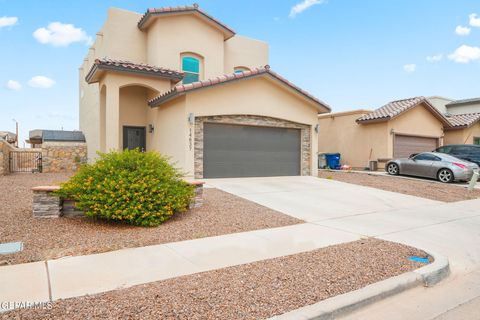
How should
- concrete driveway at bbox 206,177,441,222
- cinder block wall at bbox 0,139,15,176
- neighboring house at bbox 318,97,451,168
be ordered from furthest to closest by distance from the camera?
neighboring house at bbox 318,97,451,168 < cinder block wall at bbox 0,139,15,176 < concrete driveway at bbox 206,177,441,222

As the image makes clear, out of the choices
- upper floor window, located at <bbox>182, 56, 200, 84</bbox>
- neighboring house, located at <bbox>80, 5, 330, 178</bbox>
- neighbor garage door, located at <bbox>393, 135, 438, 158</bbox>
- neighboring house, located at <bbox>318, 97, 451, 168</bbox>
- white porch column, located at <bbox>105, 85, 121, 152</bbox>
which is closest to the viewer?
neighboring house, located at <bbox>80, 5, 330, 178</bbox>

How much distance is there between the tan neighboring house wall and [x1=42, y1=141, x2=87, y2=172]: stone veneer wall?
16405 mm

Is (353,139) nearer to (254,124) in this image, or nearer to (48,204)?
(254,124)

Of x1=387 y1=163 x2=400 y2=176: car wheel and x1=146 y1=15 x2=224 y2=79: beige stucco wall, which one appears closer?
x1=146 y1=15 x2=224 y2=79: beige stucco wall

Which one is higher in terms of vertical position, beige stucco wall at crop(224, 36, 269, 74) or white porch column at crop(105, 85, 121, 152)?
beige stucco wall at crop(224, 36, 269, 74)

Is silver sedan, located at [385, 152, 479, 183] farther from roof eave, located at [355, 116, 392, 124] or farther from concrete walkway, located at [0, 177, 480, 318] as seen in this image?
concrete walkway, located at [0, 177, 480, 318]

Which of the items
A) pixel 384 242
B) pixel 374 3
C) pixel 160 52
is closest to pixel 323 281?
pixel 384 242

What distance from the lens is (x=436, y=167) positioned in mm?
17016

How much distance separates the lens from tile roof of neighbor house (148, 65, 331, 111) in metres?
12.7

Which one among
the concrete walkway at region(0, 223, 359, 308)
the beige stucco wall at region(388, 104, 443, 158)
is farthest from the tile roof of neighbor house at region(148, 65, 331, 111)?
the concrete walkway at region(0, 223, 359, 308)

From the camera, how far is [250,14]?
18.2 meters

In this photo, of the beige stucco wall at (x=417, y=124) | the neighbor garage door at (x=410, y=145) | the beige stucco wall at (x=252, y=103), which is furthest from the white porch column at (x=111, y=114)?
the neighbor garage door at (x=410, y=145)

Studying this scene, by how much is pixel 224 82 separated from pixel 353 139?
12773 millimetres

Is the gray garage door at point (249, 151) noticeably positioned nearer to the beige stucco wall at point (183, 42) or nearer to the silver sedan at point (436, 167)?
the beige stucco wall at point (183, 42)
